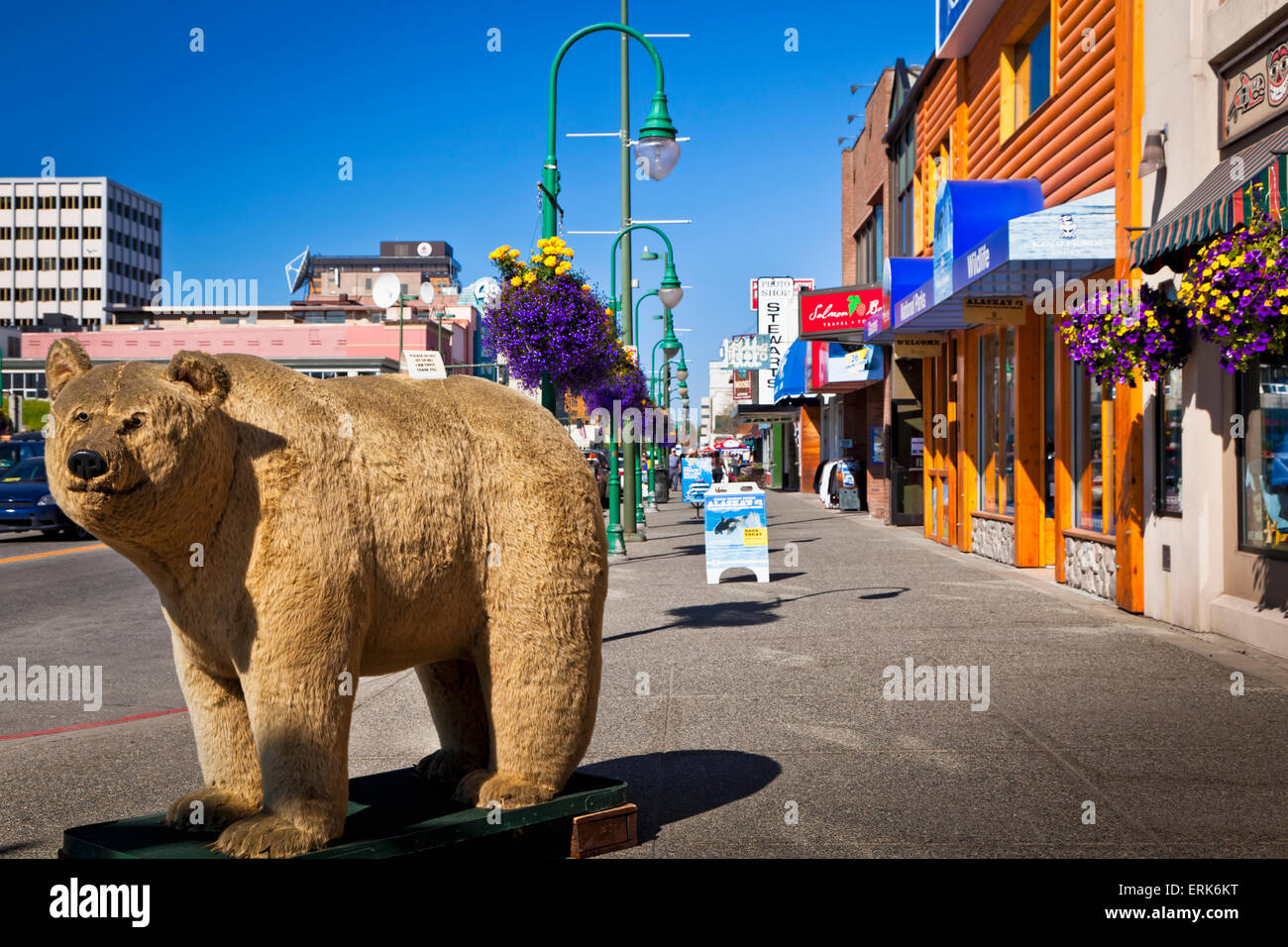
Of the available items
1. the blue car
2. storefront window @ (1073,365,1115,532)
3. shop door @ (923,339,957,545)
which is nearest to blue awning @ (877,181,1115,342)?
storefront window @ (1073,365,1115,532)

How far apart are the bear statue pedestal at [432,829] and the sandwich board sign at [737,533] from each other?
861cm

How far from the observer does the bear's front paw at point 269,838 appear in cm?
316

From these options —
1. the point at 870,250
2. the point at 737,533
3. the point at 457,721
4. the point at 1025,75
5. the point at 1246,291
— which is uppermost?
the point at 870,250

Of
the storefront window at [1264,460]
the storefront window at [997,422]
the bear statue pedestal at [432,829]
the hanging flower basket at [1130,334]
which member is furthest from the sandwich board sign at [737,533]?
the bear statue pedestal at [432,829]

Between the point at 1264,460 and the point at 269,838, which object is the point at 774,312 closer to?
the point at 1264,460

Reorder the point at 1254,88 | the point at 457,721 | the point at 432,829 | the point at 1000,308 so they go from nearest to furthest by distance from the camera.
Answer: the point at 432,829, the point at 457,721, the point at 1254,88, the point at 1000,308

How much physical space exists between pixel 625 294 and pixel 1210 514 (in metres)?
13.4

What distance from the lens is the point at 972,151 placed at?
15484mm

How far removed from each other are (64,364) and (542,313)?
27.0 ft

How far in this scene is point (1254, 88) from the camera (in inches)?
316

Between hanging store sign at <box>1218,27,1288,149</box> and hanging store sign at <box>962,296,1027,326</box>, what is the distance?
4.01m

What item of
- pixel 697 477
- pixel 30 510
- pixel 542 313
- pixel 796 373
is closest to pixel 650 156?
pixel 542 313

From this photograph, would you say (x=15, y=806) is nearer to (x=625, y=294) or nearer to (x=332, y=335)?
(x=625, y=294)
